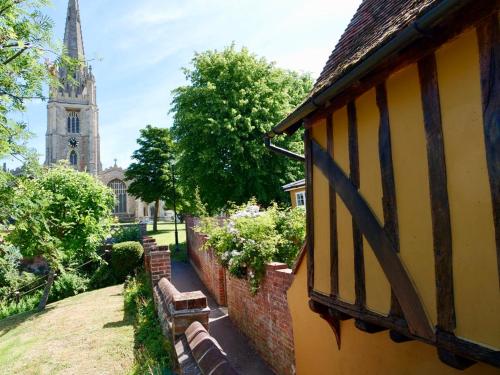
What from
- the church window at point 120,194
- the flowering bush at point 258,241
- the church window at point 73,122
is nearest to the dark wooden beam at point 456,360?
the flowering bush at point 258,241

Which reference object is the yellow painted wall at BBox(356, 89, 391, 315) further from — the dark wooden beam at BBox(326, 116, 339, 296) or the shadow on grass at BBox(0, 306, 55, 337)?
the shadow on grass at BBox(0, 306, 55, 337)

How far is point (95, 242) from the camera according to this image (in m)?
16.1

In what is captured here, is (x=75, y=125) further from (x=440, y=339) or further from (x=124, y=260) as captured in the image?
(x=440, y=339)

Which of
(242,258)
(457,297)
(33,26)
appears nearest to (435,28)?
(457,297)

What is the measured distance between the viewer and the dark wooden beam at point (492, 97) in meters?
2.27

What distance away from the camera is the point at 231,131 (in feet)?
65.2

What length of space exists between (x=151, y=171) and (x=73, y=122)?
30726 mm

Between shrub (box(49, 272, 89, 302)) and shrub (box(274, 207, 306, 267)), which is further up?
shrub (box(274, 207, 306, 267))

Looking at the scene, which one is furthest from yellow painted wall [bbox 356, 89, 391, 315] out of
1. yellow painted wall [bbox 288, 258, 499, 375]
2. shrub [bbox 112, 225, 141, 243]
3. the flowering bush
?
shrub [bbox 112, 225, 141, 243]

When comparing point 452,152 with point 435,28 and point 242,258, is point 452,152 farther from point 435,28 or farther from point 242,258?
point 242,258

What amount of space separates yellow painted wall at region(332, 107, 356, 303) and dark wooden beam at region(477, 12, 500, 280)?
161 cm

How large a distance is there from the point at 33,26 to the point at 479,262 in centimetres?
569

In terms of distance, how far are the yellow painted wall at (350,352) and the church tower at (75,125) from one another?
5659 centimetres

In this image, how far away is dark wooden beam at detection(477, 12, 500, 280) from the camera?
2.27 m
